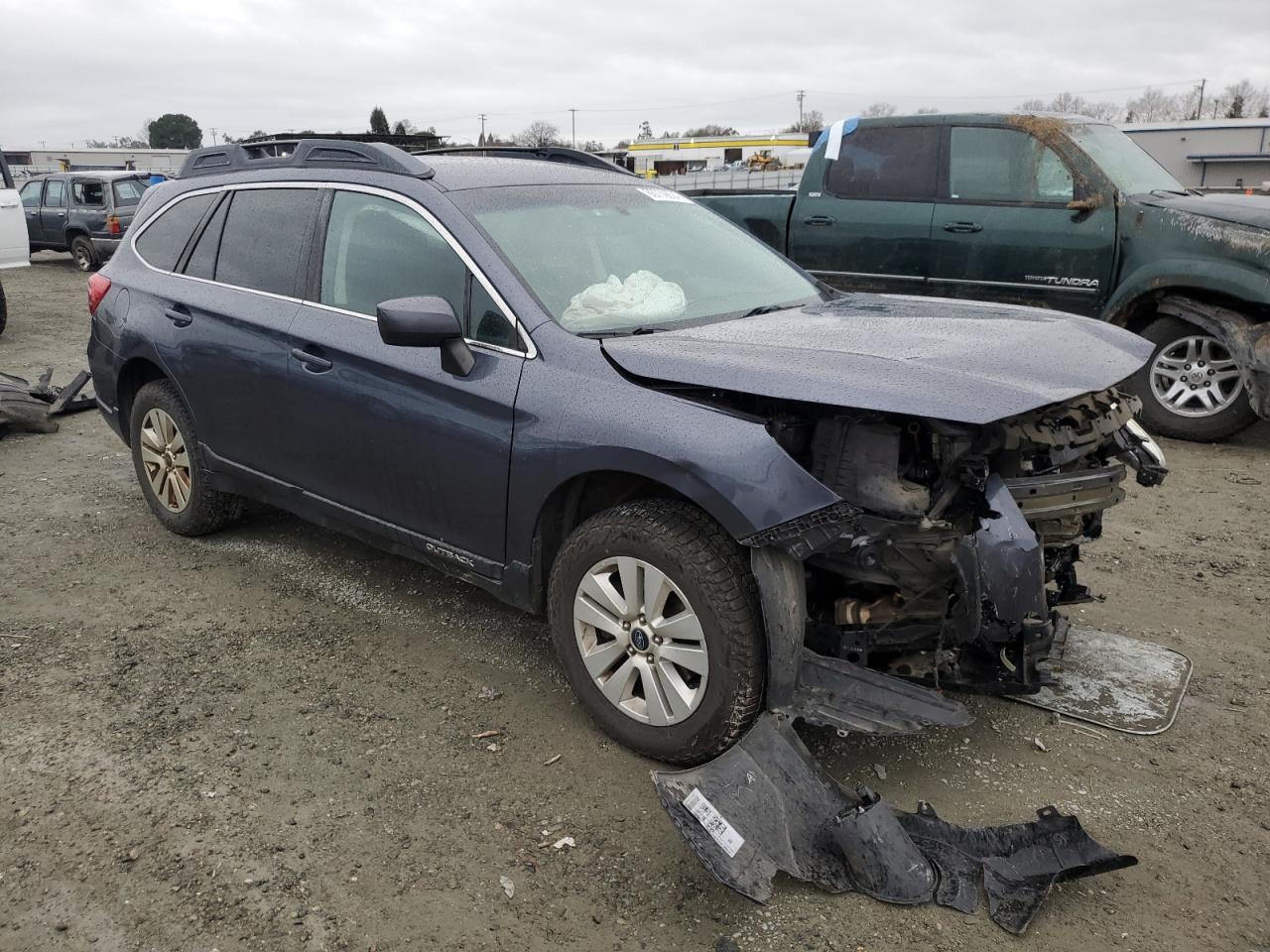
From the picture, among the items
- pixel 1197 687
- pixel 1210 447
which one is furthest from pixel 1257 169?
pixel 1197 687

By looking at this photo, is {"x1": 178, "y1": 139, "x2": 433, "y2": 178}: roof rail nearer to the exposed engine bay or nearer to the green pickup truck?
the exposed engine bay

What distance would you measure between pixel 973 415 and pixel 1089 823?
128cm

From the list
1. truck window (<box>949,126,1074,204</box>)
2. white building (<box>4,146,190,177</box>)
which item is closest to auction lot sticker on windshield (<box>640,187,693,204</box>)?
truck window (<box>949,126,1074,204</box>)

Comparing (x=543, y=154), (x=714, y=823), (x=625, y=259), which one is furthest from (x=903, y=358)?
(x=543, y=154)

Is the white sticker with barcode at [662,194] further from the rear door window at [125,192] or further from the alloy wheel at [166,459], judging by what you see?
the rear door window at [125,192]

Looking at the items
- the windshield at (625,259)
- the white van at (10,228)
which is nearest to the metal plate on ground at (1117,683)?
the windshield at (625,259)

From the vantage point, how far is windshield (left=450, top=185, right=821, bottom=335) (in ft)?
11.1

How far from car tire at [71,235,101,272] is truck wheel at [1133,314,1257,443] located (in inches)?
696

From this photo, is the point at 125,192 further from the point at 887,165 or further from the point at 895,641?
the point at 895,641

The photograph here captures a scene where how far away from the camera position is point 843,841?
258cm

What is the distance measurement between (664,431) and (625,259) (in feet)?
3.46

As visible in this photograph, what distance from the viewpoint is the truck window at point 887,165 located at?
727 cm

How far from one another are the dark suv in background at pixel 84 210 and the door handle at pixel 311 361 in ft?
51.0

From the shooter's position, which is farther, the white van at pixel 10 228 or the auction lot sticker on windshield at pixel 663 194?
the white van at pixel 10 228
